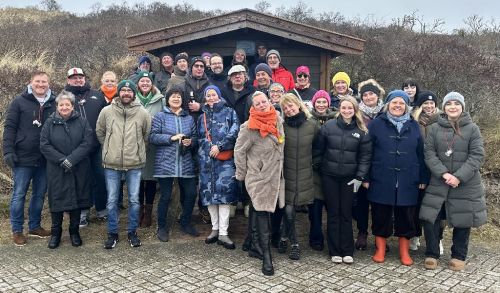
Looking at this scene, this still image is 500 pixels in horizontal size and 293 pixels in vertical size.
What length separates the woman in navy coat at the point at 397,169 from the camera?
15.6 feet

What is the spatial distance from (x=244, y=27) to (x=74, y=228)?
14.8ft

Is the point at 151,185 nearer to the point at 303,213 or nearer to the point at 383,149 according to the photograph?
the point at 303,213

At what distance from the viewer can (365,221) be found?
5445 millimetres

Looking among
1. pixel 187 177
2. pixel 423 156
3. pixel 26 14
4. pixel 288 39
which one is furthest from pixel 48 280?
pixel 26 14

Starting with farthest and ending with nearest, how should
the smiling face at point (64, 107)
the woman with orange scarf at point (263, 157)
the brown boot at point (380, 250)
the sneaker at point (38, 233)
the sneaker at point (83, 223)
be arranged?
the sneaker at point (83, 223) → the sneaker at point (38, 233) → the smiling face at point (64, 107) → the brown boot at point (380, 250) → the woman with orange scarf at point (263, 157)

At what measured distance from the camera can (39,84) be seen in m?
5.25

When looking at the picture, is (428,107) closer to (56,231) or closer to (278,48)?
(278,48)

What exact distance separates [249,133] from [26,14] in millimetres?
28691

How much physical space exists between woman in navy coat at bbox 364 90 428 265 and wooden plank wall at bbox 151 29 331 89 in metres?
3.56

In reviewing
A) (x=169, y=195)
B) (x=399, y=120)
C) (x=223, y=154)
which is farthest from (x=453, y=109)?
(x=169, y=195)

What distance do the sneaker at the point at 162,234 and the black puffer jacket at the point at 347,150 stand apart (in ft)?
7.31

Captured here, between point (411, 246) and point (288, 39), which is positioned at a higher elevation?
point (288, 39)

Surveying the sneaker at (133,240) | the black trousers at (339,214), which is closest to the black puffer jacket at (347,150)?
the black trousers at (339,214)

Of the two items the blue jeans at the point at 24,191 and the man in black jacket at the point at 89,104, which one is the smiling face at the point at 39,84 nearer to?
the man in black jacket at the point at 89,104
